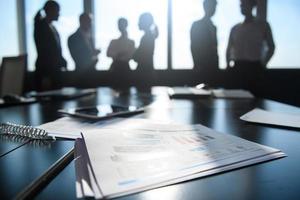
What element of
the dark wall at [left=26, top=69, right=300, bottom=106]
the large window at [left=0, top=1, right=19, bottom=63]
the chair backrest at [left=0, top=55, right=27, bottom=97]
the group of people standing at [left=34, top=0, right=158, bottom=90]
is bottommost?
the dark wall at [left=26, top=69, right=300, bottom=106]

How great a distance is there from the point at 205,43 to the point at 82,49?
113cm

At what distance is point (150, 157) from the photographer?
0.46m

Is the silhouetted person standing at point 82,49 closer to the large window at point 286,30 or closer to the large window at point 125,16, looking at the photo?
the large window at point 125,16

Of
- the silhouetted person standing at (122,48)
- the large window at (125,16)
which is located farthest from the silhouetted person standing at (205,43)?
the large window at (125,16)

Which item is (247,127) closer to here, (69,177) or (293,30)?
(69,177)

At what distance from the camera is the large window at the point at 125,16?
4168 millimetres

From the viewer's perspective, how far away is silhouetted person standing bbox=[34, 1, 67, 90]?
2.61 m

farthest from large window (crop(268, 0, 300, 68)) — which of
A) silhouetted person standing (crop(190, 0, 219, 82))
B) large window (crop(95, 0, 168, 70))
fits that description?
silhouetted person standing (crop(190, 0, 219, 82))

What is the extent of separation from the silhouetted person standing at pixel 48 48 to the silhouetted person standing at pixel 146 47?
676mm

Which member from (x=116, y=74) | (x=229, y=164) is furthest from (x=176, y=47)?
(x=229, y=164)

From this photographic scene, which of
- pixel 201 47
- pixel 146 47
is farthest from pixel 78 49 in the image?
pixel 201 47

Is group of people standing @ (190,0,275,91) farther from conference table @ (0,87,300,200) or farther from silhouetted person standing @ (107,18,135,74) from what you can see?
conference table @ (0,87,300,200)

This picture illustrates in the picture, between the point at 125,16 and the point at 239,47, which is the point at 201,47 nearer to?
the point at 239,47

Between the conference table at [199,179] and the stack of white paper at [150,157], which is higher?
the stack of white paper at [150,157]
